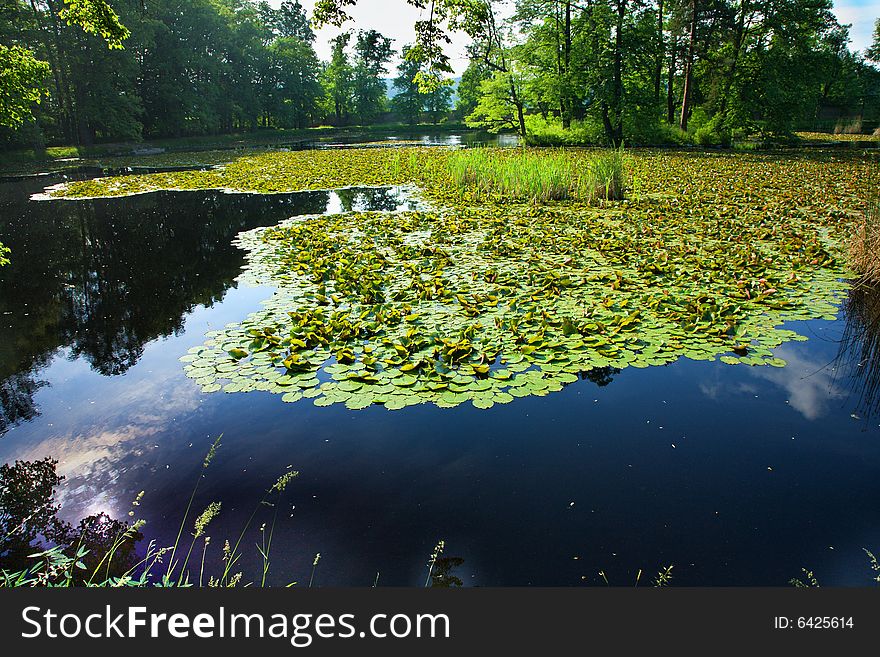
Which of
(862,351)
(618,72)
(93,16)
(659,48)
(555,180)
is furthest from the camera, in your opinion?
(659,48)

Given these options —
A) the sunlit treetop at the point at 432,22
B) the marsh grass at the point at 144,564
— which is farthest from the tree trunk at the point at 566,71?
the marsh grass at the point at 144,564

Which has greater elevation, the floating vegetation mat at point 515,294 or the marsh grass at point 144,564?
the floating vegetation mat at point 515,294

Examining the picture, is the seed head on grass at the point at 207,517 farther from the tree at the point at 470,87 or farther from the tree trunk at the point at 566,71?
the tree at the point at 470,87

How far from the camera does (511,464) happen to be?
2.99 metres

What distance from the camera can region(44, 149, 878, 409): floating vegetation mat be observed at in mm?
3965

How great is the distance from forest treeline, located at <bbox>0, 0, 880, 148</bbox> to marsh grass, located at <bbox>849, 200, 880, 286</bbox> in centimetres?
783

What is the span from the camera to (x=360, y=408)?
3549mm

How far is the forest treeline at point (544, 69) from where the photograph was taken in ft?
73.5

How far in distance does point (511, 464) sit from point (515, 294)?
2757 mm

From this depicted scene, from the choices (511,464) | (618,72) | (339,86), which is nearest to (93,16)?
(511,464)

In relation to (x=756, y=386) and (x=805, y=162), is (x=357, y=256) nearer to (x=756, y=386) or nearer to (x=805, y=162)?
(x=756, y=386)

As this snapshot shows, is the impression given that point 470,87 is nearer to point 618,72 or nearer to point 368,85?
point 368,85

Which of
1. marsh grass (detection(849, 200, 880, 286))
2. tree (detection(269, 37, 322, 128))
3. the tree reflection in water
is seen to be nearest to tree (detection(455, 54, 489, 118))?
A: tree (detection(269, 37, 322, 128))

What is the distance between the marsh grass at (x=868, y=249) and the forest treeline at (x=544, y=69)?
7834 mm
